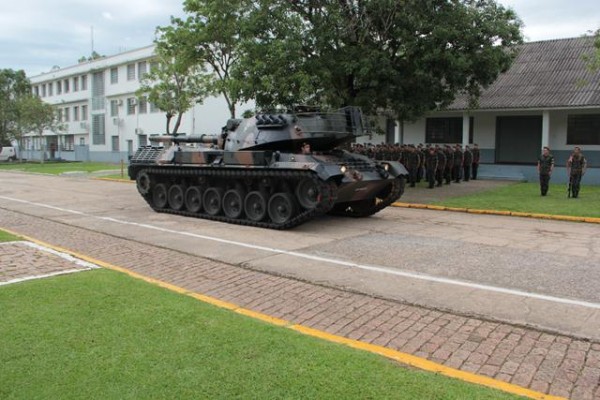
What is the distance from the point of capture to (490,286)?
274 inches

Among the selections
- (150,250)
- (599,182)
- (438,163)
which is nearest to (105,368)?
(150,250)

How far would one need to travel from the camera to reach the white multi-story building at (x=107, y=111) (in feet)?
123

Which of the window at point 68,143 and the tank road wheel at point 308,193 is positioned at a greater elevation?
the window at point 68,143

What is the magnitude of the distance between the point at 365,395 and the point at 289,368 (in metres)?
0.64

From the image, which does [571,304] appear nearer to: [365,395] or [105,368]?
[365,395]

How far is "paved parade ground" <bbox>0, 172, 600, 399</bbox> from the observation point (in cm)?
492

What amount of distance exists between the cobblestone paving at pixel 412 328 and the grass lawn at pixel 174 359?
2.02 ft

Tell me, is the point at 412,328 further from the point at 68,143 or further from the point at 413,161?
the point at 68,143

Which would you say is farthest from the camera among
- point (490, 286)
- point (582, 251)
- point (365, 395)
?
point (582, 251)

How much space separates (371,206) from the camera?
44.9ft

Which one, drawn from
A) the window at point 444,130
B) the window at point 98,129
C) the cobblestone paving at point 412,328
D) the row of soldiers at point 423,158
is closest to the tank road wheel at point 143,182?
the cobblestone paving at point 412,328

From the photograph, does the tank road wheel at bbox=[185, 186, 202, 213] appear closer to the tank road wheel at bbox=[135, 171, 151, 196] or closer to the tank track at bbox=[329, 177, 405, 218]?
the tank road wheel at bbox=[135, 171, 151, 196]

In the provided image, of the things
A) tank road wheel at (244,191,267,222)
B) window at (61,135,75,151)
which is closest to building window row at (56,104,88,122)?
window at (61,135,75,151)

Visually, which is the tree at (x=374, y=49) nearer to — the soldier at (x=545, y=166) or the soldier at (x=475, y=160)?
the soldier at (x=545, y=166)
